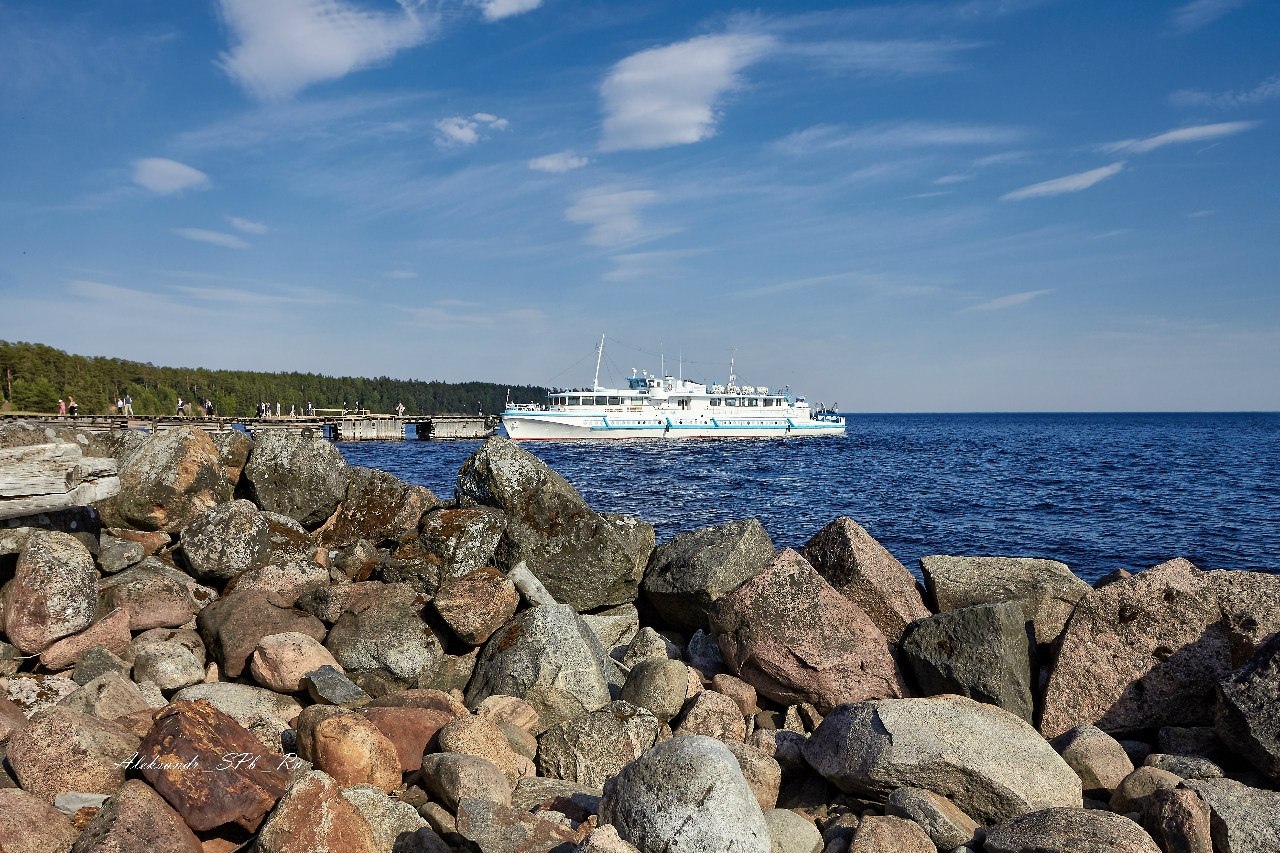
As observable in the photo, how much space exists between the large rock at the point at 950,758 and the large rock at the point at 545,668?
199cm

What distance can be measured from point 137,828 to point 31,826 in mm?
561

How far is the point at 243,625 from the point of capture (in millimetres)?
7781

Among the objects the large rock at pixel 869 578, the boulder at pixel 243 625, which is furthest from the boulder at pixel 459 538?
the large rock at pixel 869 578

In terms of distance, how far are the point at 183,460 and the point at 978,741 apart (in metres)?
8.91

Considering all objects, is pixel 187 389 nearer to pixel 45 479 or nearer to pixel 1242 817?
pixel 45 479

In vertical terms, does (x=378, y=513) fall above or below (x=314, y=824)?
above

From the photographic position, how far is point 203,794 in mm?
4730

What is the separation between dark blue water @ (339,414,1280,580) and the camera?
21.2 metres

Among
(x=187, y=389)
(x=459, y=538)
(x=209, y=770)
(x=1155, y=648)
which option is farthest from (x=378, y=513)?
(x=187, y=389)

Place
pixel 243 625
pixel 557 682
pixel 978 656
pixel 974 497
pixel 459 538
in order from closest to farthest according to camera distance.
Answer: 1. pixel 557 682
2. pixel 978 656
3. pixel 243 625
4. pixel 459 538
5. pixel 974 497

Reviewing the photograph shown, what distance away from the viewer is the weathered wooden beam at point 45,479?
24.9 ft

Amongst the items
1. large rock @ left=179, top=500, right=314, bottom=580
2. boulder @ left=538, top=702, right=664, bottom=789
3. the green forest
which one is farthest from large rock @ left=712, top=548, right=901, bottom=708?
the green forest

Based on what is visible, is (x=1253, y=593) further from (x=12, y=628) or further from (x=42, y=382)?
(x=42, y=382)

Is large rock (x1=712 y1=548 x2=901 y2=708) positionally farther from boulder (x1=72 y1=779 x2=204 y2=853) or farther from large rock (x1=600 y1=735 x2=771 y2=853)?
boulder (x1=72 y1=779 x2=204 y2=853)
